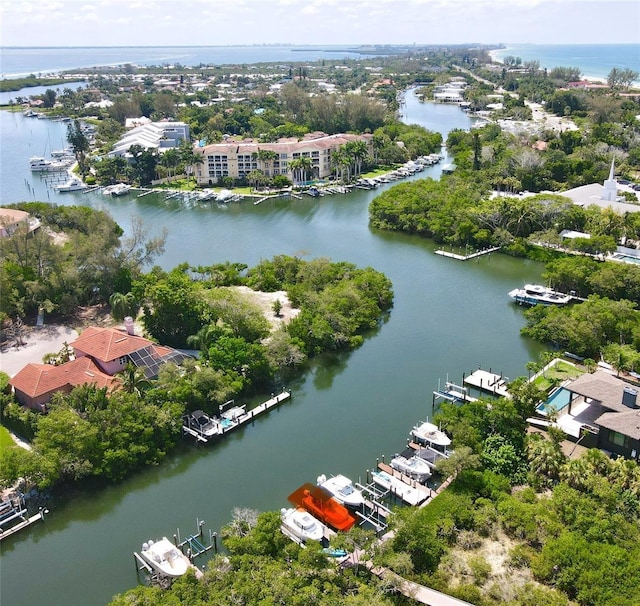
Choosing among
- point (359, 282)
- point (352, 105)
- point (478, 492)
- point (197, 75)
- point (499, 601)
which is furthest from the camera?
point (197, 75)

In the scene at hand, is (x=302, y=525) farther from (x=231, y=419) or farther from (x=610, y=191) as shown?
(x=610, y=191)

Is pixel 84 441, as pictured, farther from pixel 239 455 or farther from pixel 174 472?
pixel 239 455

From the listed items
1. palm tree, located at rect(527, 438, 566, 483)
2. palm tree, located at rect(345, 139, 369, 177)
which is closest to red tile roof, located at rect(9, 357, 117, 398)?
palm tree, located at rect(527, 438, 566, 483)

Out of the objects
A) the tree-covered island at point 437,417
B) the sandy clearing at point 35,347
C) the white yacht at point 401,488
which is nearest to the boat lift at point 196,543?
the tree-covered island at point 437,417

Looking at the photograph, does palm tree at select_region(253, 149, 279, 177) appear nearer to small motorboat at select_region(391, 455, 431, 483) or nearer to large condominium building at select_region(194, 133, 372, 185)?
large condominium building at select_region(194, 133, 372, 185)

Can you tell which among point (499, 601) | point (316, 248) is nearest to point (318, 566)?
point (499, 601)
